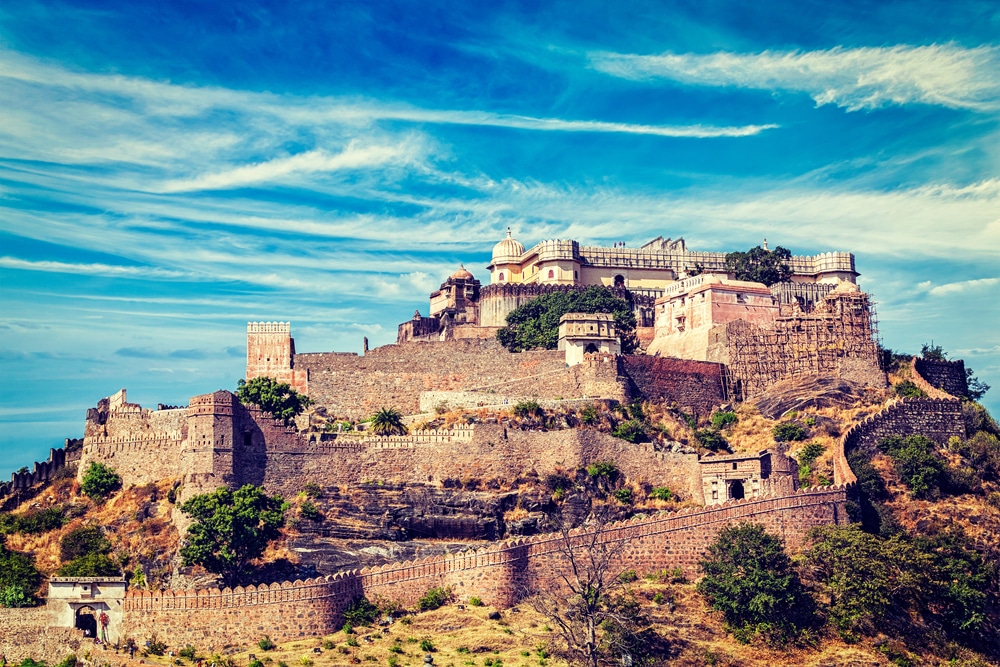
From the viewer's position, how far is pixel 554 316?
88000mm

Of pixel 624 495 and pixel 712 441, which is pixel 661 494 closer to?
pixel 624 495

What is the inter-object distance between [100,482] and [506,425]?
20.2m

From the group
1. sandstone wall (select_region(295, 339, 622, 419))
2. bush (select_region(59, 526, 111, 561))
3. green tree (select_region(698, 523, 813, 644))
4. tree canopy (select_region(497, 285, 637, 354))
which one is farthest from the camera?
tree canopy (select_region(497, 285, 637, 354))

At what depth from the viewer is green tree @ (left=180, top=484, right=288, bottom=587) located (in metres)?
62.6

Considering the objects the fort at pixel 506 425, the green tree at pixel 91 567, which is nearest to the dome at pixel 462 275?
the fort at pixel 506 425

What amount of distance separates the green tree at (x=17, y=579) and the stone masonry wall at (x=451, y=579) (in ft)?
21.8

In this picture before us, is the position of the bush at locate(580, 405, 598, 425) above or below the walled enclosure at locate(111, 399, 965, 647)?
above

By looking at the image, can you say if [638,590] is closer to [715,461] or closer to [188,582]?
[715,461]

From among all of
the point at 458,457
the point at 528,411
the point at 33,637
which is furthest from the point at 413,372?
the point at 33,637

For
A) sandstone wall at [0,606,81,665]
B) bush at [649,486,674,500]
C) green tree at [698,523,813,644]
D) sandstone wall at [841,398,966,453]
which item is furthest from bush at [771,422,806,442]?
sandstone wall at [0,606,81,665]

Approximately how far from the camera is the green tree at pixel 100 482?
71812 millimetres

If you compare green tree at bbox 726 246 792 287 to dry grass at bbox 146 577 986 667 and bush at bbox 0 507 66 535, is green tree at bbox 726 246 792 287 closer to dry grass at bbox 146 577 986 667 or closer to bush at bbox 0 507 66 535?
dry grass at bbox 146 577 986 667

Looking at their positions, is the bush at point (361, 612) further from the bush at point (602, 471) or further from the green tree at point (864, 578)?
the green tree at point (864, 578)

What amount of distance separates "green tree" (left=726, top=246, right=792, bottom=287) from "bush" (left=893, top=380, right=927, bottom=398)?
15.2 m
